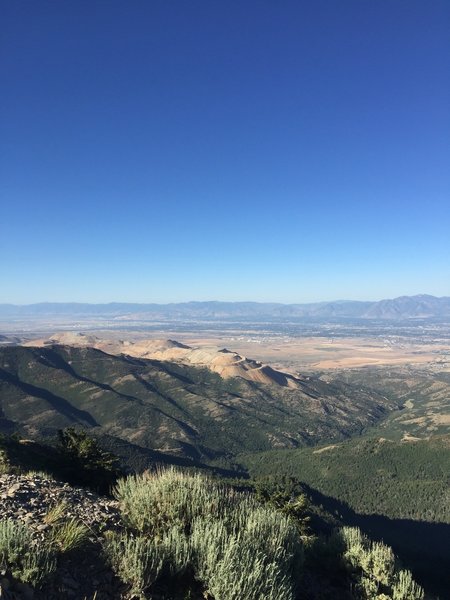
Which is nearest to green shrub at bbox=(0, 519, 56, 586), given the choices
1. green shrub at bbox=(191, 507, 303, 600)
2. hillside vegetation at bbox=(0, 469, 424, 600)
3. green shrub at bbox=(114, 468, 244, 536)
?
hillside vegetation at bbox=(0, 469, 424, 600)

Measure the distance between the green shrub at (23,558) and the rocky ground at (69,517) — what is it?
176 millimetres

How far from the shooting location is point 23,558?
842 cm

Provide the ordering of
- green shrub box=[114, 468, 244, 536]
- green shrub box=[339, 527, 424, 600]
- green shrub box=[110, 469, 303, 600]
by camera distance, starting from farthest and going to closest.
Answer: green shrub box=[339, 527, 424, 600]
green shrub box=[114, 468, 244, 536]
green shrub box=[110, 469, 303, 600]

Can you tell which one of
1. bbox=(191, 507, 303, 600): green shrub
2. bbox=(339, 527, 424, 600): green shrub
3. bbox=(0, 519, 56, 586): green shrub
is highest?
bbox=(0, 519, 56, 586): green shrub

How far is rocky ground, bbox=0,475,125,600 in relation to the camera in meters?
8.43

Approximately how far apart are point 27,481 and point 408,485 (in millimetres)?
130288

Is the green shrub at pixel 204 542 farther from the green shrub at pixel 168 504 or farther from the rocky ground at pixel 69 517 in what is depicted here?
the rocky ground at pixel 69 517

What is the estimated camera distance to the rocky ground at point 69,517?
8.43 metres

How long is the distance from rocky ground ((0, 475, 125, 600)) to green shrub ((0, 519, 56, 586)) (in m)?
0.18

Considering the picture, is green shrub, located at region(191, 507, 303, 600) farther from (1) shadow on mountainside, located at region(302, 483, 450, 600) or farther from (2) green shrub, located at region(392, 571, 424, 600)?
(1) shadow on mountainside, located at region(302, 483, 450, 600)

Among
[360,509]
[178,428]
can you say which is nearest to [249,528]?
[360,509]

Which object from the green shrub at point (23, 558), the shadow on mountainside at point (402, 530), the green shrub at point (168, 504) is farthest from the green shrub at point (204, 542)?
the shadow on mountainside at point (402, 530)

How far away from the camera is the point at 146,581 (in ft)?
29.7

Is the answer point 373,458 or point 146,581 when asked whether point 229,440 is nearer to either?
point 373,458
